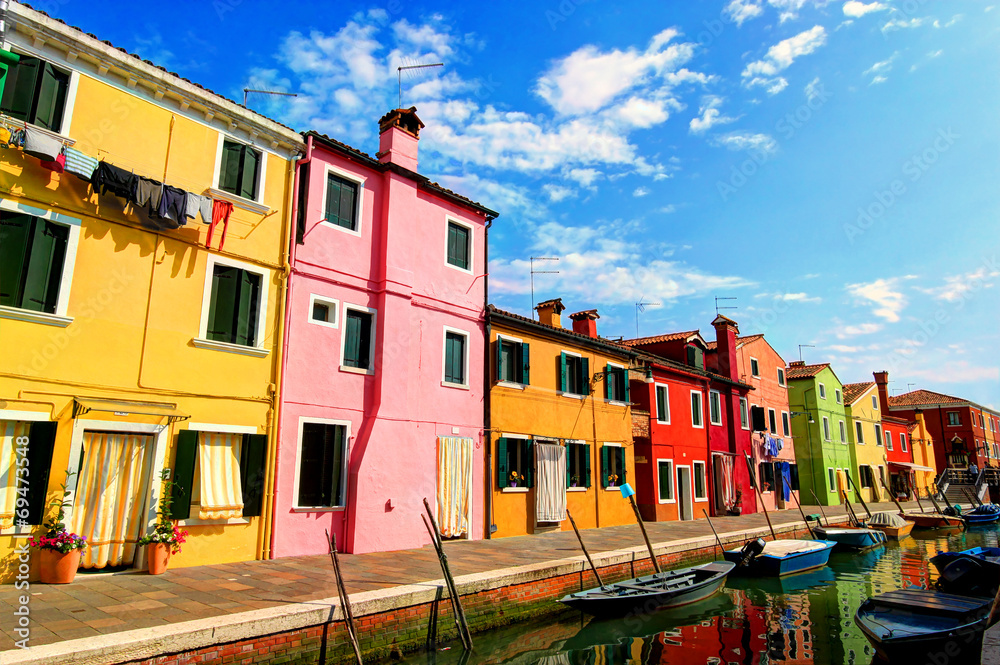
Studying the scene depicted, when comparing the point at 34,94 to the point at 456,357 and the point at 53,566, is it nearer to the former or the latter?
the point at 53,566

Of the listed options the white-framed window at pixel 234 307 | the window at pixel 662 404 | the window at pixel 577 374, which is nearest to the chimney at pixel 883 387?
the window at pixel 662 404

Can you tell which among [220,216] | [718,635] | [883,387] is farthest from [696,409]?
[883,387]

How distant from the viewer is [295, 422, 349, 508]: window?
12859 mm

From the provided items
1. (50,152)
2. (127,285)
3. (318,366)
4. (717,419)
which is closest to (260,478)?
(318,366)

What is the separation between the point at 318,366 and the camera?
13320 mm

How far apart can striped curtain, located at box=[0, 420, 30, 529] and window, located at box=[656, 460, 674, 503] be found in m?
19.5

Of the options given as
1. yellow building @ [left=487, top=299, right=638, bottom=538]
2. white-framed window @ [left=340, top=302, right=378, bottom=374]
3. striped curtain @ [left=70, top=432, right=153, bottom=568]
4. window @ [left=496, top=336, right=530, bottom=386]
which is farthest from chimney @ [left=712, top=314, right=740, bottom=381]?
striped curtain @ [left=70, top=432, right=153, bottom=568]

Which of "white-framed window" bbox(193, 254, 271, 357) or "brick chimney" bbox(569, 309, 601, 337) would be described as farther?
"brick chimney" bbox(569, 309, 601, 337)

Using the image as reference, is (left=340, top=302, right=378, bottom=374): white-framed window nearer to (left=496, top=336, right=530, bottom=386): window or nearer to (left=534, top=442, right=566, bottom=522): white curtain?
(left=496, top=336, right=530, bottom=386): window

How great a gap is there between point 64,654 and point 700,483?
933 inches

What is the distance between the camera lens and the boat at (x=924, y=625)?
8828 mm

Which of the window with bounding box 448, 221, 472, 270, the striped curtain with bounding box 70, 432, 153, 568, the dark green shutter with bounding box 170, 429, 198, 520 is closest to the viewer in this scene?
the striped curtain with bounding box 70, 432, 153, 568

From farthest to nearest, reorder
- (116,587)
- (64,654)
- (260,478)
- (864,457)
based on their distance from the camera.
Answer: (864,457) < (260,478) < (116,587) < (64,654)

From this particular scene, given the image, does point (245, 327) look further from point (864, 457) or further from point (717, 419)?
point (864, 457)
